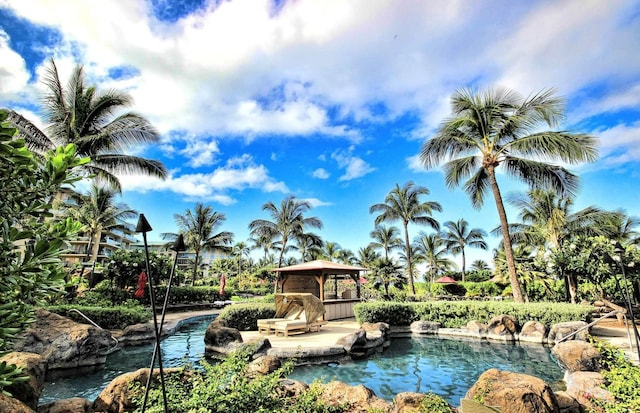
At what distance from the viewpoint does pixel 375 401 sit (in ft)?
14.9

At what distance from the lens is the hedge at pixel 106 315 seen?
10266 millimetres

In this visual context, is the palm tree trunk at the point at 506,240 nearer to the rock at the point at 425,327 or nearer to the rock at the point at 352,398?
the rock at the point at 425,327

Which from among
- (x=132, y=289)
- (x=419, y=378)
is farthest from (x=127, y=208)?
(x=419, y=378)

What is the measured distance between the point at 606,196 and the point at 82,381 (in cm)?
2719

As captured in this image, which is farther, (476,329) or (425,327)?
(425,327)

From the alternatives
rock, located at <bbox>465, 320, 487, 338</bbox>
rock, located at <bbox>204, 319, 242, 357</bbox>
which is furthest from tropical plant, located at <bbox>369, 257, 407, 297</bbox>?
rock, located at <bbox>204, 319, 242, 357</bbox>

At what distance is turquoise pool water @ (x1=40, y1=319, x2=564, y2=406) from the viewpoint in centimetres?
A: 638

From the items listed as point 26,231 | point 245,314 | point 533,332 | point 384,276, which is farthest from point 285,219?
point 26,231

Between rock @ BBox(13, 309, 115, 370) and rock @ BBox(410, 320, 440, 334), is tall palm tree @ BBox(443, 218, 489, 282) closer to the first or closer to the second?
rock @ BBox(410, 320, 440, 334)

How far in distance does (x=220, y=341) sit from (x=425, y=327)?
26.9 ft

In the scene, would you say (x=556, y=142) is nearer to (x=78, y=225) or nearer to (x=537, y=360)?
(x=537, y=360)

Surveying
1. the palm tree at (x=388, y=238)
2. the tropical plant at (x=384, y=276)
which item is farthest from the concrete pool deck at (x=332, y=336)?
the palm tree at (x=388, y=238)

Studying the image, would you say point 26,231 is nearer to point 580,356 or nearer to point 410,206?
point 580,356

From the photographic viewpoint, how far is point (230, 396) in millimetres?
3277
